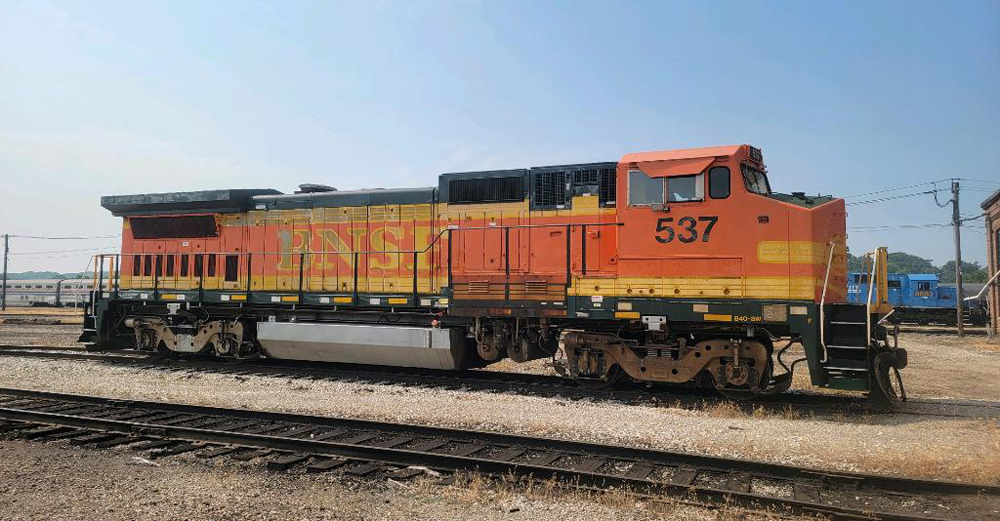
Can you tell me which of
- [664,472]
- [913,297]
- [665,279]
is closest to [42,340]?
[665,279]

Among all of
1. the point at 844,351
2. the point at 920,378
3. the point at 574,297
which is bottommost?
the point at 920,378

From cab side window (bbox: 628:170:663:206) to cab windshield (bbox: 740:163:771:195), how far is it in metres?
1.14

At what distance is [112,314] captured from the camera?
1459cm

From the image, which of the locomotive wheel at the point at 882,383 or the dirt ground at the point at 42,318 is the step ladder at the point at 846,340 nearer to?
the locomotive wheel at the point at 882,383

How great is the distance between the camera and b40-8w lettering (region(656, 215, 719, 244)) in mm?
9055

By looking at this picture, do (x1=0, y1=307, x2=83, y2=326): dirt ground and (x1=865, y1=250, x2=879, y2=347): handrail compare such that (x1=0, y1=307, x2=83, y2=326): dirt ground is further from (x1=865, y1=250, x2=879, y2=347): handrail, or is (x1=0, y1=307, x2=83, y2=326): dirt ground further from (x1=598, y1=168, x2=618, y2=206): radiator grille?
(x1=865, y1=250, x2=879, y2=347): handrail

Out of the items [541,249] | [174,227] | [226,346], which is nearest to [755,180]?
[541,249]

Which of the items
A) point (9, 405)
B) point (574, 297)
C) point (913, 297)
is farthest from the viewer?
point (913, 297)

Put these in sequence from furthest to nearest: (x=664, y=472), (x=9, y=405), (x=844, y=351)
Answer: (x=9, y=405)
(x=844, y=351)
(x=664, y=472)

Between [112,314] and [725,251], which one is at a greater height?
[725,251]

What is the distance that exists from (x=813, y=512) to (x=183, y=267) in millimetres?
Result: 13509

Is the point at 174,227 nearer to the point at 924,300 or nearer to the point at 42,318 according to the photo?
the point at 42,318

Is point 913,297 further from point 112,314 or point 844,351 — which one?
point 112,314

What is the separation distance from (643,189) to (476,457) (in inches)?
195
